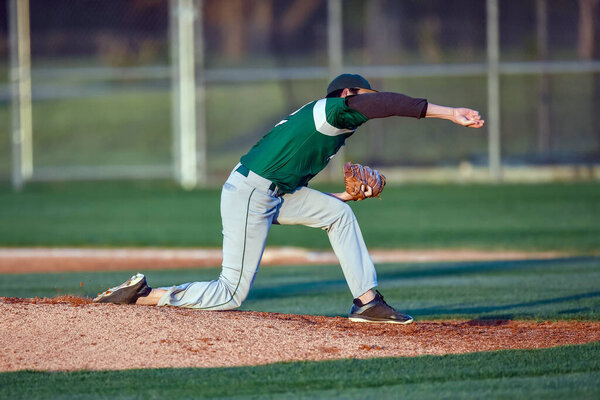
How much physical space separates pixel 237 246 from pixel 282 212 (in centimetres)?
40

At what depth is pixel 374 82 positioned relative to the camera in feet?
66.3

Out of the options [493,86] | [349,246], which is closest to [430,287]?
[349,246]

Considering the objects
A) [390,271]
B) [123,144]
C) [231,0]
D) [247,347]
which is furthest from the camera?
[123,144]

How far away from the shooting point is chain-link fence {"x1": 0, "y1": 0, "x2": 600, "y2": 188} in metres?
19.7

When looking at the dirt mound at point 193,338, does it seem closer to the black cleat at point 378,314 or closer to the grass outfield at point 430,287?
the black cleat at point 378,314

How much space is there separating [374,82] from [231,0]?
6.43 meters

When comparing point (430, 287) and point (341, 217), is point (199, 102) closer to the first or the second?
point (430, 287)

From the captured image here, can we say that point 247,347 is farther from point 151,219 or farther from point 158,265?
point 151,219

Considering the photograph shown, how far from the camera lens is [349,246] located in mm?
5953

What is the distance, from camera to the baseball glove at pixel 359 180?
6.01 m

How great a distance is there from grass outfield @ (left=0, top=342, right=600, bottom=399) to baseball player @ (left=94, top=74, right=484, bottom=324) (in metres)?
0.93

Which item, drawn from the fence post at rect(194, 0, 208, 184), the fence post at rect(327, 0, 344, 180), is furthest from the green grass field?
the fence post at rect(327, 0, 344, 180)

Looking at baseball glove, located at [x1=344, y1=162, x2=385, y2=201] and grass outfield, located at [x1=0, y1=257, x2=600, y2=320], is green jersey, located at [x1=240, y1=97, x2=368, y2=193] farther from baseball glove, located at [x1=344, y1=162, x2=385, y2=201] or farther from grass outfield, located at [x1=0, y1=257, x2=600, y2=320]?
grass outfield, located at [x1=0, y1=257, x2=600, y2=320]

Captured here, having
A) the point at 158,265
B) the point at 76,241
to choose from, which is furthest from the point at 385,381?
the point at 76,241
